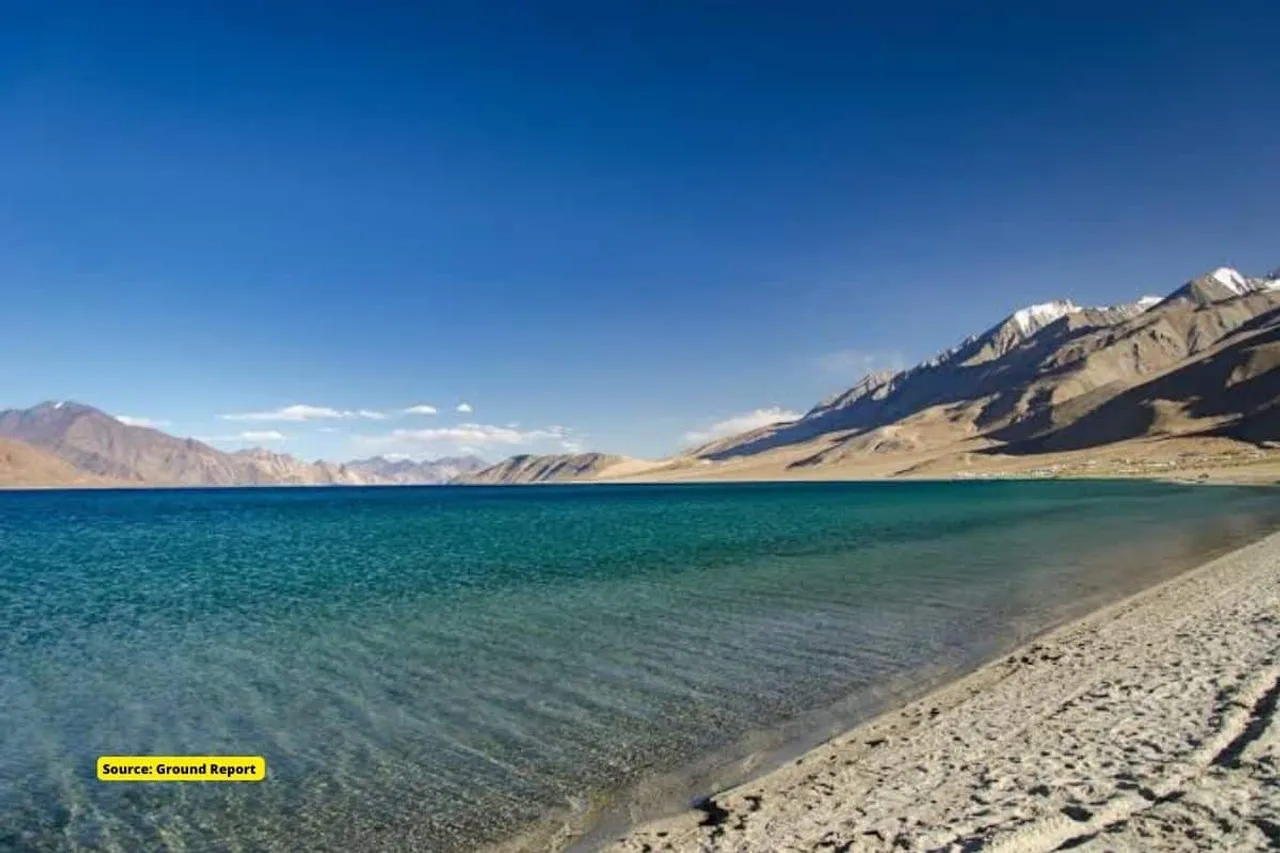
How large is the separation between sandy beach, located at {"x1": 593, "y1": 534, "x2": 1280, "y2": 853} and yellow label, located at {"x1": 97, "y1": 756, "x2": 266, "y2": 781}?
6773mm

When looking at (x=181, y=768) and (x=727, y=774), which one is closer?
(x=727, y=774)

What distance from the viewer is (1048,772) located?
1058cm

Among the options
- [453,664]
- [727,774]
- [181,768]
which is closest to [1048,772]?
[727,774]

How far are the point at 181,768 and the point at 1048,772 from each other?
1309 cm

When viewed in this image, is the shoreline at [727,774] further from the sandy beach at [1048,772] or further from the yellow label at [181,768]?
the yellow label at [181,768]

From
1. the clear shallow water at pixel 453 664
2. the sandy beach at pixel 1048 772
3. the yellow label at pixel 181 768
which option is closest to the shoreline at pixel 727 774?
the sandy beach at pixel 1048 772

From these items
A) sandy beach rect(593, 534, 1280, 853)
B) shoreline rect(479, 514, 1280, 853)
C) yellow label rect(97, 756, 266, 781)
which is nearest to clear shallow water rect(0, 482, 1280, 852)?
shoreline rect(479, 514, 1280, 853)

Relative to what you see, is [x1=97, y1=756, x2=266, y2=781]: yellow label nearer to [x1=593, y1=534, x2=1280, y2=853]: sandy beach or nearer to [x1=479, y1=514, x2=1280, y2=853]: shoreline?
[x1=479, y1=514, x2=1280, y2=853]: shoreline

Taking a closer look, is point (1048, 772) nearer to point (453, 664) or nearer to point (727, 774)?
point (727, 774)

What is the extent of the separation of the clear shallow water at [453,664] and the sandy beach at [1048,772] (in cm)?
196

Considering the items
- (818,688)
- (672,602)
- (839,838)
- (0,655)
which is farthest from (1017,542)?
(0,655)

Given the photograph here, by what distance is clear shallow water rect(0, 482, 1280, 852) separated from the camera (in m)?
11.9

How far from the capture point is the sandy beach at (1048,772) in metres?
8.69

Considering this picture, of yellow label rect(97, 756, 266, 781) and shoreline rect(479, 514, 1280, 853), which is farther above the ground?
yellow label rect(97, 756, 266, 781)
